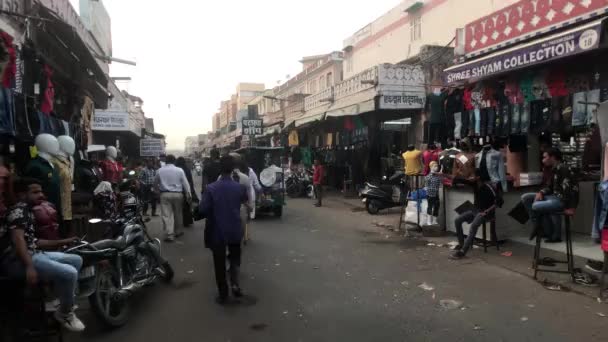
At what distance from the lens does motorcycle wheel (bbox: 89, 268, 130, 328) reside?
14.5 feet

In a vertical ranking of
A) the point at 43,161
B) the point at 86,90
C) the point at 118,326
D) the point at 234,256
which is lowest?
the point at 118,326

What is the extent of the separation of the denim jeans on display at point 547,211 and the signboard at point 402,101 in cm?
628

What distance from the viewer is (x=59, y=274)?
12.7ft

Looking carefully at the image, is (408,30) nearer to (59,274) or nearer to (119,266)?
(119,266)

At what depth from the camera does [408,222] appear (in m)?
10.1

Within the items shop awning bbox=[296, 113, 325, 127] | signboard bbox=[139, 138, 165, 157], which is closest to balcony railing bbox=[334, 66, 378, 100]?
shop awning bbox=[296, 113, 325, 127]

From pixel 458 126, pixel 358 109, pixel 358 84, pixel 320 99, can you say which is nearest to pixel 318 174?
pixel 358 109

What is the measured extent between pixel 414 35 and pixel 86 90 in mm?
23353

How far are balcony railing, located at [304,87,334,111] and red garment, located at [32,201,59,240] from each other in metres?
15.3

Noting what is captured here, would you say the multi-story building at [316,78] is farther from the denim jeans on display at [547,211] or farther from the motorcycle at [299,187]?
the denim jeans on display at [547,211]

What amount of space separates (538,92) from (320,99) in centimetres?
1192

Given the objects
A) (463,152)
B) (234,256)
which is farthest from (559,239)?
(234,256)

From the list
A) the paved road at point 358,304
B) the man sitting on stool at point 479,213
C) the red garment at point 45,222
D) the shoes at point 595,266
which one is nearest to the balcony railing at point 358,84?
the man sitting on stool at point 479,213

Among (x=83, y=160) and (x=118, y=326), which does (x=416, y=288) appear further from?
(x=83, y=160)
